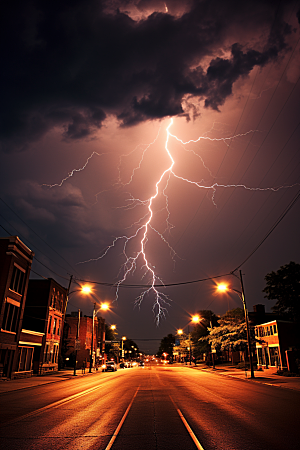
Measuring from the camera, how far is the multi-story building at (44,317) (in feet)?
136

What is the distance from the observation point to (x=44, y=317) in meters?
42.5

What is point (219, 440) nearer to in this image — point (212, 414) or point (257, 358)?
point (212, 414)

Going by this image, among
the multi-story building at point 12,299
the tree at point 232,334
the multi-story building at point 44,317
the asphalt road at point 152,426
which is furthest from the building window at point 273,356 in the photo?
the asphalt road at point 152,426

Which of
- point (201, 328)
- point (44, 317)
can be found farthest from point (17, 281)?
point (201, 328)

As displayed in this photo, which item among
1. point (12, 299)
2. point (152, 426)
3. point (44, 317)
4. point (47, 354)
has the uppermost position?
point (12, 299)

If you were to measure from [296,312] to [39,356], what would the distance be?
30534mm

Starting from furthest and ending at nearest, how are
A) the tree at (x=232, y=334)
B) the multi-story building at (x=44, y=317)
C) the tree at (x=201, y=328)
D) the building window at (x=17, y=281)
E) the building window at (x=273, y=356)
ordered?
the tree at (x=201, y=328), the building window at (x=273, y=356), the tree at (x=232, y=334), the multi-story building at (x=44, y=317), the building window at (x=17, y=281)

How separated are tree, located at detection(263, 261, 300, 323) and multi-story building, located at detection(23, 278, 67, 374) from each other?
1027 inches

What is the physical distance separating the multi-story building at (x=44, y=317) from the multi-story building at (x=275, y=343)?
2819 cm

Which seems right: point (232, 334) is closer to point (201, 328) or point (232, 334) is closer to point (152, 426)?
point (152, 426)

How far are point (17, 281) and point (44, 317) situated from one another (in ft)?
40.1

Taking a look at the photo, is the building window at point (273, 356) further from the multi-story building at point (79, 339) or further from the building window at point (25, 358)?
the multi-story building at point (79, 339)

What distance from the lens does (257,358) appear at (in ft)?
174

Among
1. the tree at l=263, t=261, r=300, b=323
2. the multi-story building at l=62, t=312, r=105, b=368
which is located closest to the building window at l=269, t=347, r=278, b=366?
the tree at l=263, t=261, r=300, b=323
